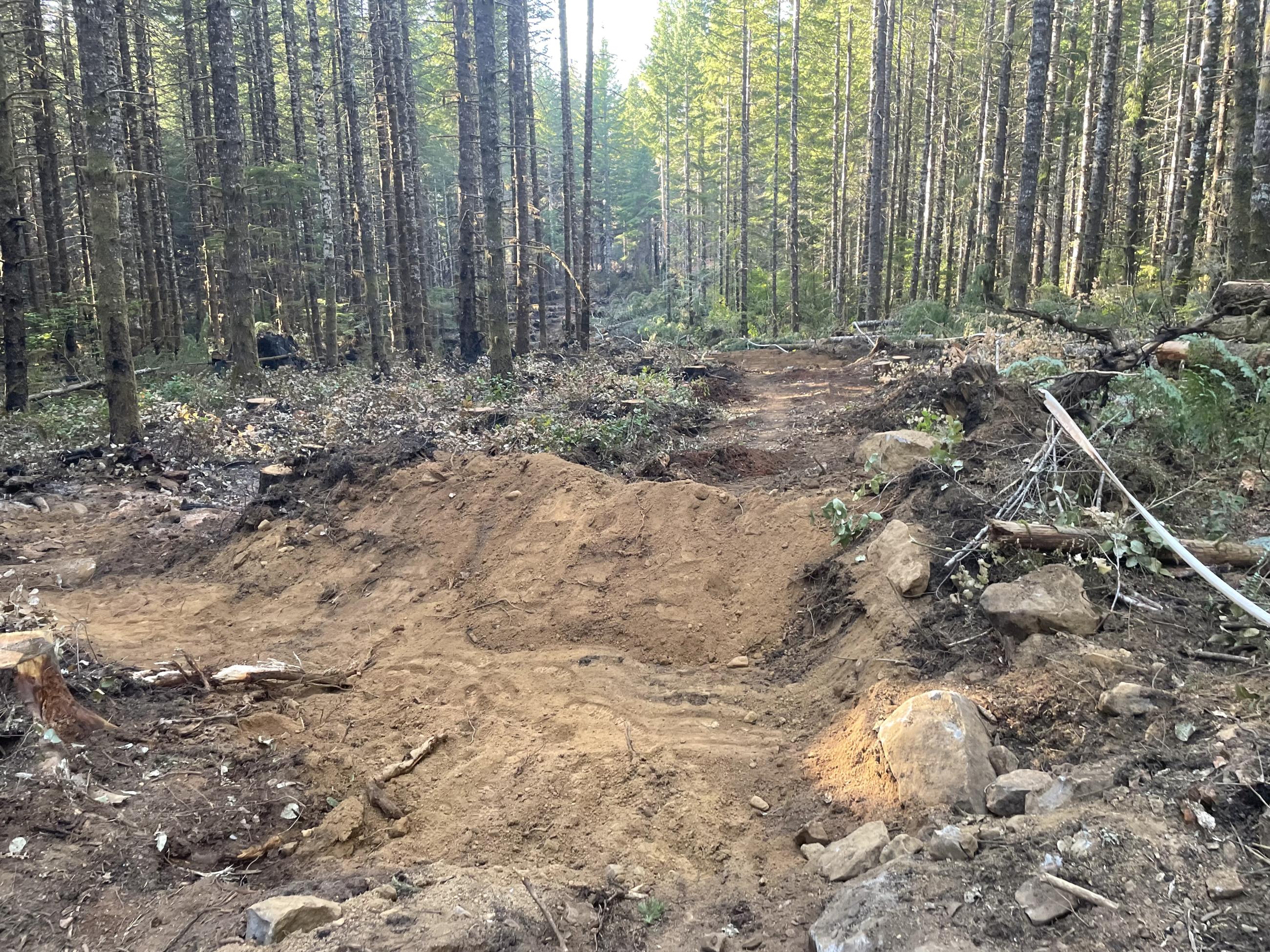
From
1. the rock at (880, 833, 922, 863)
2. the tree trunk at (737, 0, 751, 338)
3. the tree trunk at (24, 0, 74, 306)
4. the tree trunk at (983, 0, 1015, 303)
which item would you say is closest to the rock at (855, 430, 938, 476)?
the rock at (880, 833, 922, 863)

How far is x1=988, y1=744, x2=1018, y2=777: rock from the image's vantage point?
361 centimetres

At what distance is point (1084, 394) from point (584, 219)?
68.5 feet

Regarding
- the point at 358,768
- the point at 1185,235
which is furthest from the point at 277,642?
the point at 1185,235

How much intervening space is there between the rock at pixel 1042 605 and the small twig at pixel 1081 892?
6.59ft

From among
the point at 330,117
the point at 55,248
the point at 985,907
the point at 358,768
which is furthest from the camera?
the point at 330,117

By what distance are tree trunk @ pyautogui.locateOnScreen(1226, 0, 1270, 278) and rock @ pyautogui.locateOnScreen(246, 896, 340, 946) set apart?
12.4m

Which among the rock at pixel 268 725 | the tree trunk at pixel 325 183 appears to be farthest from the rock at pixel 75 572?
the tree trunk at pixel 325 183

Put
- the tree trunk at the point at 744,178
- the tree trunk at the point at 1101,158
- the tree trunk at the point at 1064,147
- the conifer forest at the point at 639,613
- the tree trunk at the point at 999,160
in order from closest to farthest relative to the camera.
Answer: the conifer forest at the point at 639,613, the tree trunk at the point at 1101,158, the tree trunk at the point at 999,160, the tree trunk at the point at 1064,147, the tree trunk at the point at 744,178

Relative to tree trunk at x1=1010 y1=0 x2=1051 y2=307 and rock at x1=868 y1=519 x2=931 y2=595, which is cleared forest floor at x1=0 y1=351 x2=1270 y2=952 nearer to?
rock at x1=868 y1=519 x2=931 y2=595

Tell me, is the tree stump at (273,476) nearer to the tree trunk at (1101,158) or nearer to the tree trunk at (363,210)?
the tree trunk at (363,210)

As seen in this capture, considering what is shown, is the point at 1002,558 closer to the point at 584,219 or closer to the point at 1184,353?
the point at 1184,353

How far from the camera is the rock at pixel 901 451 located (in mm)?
7711

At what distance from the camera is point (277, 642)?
6.59 m

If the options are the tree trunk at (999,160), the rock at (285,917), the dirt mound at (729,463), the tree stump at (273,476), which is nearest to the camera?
the rock at (285,917)
